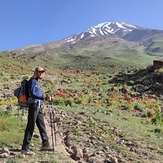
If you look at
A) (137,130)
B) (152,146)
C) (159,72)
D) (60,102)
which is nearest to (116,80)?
(159,72)

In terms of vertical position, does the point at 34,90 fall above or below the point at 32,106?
above

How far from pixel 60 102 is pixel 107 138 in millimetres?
5873

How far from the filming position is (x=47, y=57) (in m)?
91.1

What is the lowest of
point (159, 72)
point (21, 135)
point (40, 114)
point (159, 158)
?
point (159, 158)

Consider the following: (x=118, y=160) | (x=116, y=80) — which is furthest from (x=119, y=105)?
(x=116, y=80)

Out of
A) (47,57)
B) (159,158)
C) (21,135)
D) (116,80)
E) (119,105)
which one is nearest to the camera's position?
(21,135)

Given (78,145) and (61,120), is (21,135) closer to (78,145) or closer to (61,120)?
(78,145)

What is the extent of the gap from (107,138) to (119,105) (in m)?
7.44

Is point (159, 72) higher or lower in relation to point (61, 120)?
higher

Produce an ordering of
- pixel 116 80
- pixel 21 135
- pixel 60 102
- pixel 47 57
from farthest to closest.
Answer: pixel 47 57 → pixel 116 80 → pixel 60 102 → pixel 21 135

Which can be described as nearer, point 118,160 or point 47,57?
point 118,160

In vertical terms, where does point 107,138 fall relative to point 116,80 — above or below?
below

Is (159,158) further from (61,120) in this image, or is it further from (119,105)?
(119,105)

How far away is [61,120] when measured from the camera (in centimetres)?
913
